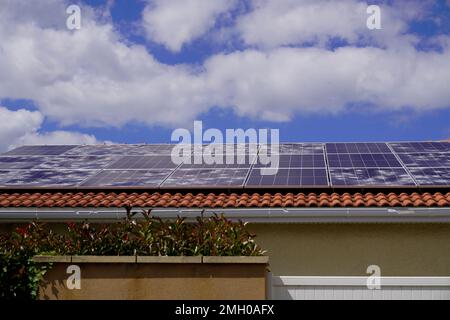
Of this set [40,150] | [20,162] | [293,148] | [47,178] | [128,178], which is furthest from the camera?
[40,150]

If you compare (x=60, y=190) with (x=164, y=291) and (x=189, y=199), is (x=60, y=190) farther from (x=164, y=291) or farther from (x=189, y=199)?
(x=164, y=291)

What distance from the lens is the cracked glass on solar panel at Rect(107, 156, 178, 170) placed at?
16234 millimetres

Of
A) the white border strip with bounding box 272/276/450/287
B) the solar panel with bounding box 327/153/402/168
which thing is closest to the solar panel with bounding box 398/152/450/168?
the solar panel with bounding box 327/153/402/168

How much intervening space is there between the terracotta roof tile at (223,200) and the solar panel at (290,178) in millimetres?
237

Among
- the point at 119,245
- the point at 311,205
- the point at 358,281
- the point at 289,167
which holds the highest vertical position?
the point at 289,167

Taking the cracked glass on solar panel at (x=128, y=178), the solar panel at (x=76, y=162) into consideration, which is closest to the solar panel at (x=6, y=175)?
the solar panel at (x=76, y=162)

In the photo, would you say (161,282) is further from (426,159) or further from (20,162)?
(20,162)

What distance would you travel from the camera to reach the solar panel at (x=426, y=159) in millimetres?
15203

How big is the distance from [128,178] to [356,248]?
5653 millimetres

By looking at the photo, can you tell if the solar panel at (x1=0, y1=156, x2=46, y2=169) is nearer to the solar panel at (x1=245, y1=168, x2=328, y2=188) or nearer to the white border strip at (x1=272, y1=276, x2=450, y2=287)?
the solar panel at (x1=245, y1=168, x2=328, y2=188)

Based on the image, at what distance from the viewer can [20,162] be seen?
17484 millimetres

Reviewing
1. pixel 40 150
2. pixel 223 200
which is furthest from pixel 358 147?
pixel 40 150

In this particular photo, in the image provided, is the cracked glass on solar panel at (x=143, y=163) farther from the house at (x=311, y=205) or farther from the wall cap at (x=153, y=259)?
the wall cap at (x=153, y=259)

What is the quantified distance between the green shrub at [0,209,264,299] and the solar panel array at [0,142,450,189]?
4197 mm
